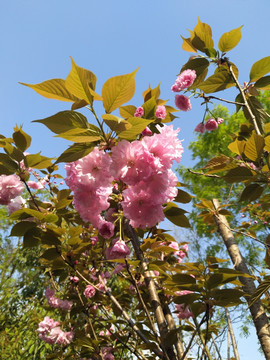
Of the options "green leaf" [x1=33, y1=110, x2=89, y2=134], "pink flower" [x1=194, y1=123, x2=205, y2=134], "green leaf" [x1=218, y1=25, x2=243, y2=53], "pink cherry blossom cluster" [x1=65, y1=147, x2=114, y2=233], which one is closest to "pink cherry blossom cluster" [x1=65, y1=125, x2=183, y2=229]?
"pink cherry blossom cluster" [x1=65, y1=147, x2=114, y2=233]

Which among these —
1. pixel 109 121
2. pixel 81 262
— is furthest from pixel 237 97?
pixel 81 262

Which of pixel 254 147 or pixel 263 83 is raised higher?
pixel 263 83

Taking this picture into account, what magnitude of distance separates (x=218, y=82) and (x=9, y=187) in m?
1.08

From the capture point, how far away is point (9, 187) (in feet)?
4.24

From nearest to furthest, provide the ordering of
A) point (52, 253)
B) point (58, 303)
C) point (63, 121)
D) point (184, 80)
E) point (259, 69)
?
point (63, 121), point (52, 253), point (259, 69), point (184, 80), point (58, 303)

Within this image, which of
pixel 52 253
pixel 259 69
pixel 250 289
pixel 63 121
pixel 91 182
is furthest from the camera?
pixel 250 289

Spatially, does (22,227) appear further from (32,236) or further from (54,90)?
(54,90)

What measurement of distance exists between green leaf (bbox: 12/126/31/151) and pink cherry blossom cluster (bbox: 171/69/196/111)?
1.02 m

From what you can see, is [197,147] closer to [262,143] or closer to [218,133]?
[218,133]

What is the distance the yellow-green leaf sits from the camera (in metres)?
0.75

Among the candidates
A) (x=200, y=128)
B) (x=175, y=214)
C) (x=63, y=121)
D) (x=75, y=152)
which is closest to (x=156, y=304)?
(x=175, y=214)

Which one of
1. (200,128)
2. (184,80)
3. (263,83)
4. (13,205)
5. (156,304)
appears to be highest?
(200,128)

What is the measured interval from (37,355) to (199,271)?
3973 mm

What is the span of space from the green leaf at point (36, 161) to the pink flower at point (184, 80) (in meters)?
1.01
